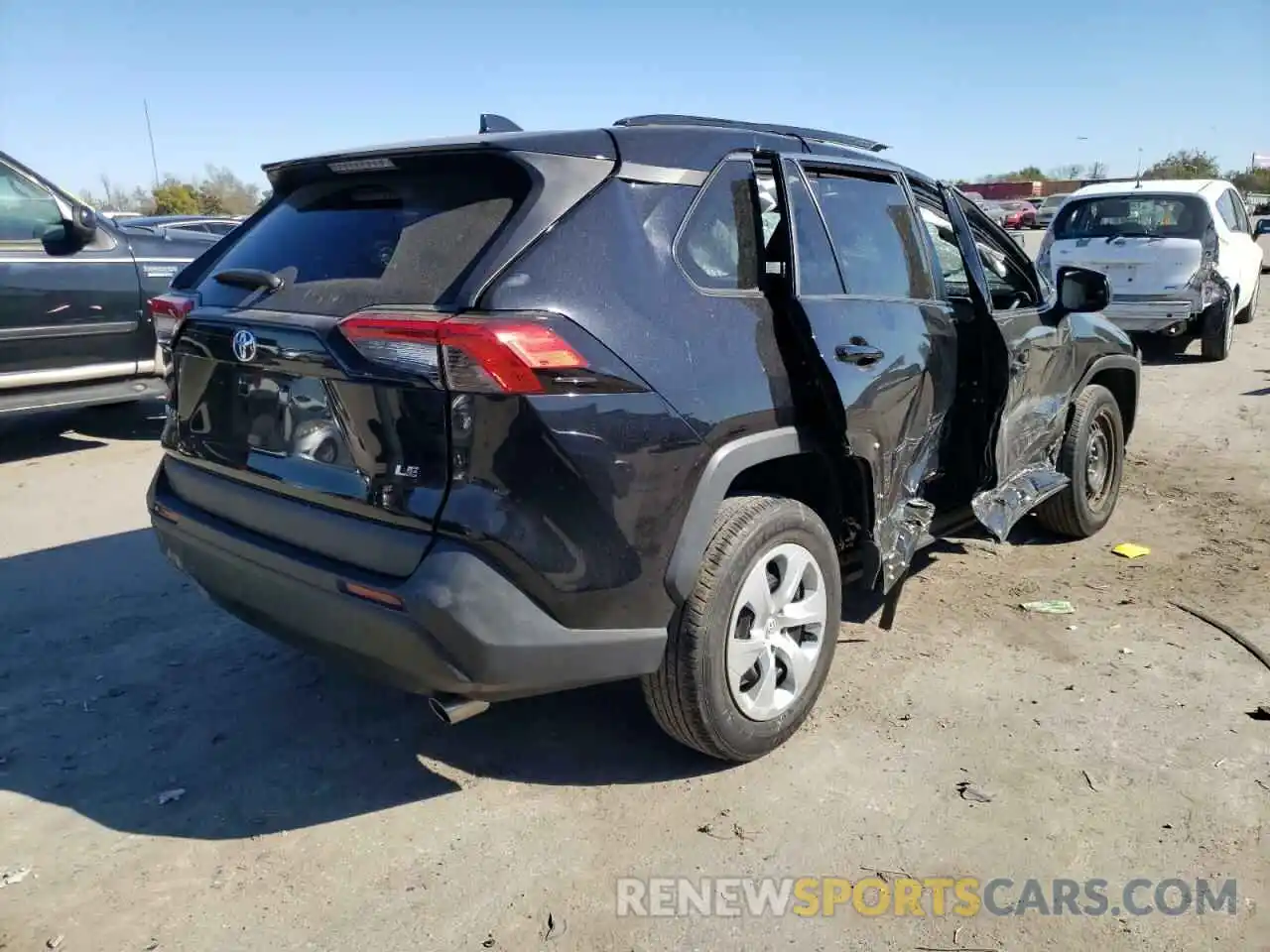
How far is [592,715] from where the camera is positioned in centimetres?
343

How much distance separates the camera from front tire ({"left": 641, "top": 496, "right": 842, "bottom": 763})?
279 centimetres

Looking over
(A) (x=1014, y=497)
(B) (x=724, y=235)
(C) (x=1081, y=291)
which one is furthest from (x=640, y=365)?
(C) (x=1081, y=291)

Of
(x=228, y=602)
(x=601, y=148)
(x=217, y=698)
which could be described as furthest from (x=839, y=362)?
(x=217, y=698)

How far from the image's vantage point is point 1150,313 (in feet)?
34.2

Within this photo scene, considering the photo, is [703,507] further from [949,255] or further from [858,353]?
[949,255]

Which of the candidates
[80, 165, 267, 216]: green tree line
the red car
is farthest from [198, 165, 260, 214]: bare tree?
the red car

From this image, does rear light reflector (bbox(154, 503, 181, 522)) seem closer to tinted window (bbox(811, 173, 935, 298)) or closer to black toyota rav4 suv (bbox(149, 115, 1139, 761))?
black toyota rav4 suv (bbox(149, 115, 1139, 761))

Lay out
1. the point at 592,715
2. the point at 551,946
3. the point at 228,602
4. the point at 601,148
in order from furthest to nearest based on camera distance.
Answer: the point at 592,715
the point at 228,602
the point at 601,148
the point at 551,946

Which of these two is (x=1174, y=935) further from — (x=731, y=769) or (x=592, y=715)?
(x=592, y=715)

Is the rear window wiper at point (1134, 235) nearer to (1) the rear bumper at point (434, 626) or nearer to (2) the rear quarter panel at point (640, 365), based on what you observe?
(2) the rear quarter panel at point (640, 365)

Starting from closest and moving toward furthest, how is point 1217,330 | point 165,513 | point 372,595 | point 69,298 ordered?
point 372,595, point 165,513, point 69,298, point 1217,330

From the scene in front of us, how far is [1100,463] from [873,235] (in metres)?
2.52

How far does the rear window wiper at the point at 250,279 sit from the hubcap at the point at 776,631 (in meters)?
1.61

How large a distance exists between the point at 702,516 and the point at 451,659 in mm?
775
